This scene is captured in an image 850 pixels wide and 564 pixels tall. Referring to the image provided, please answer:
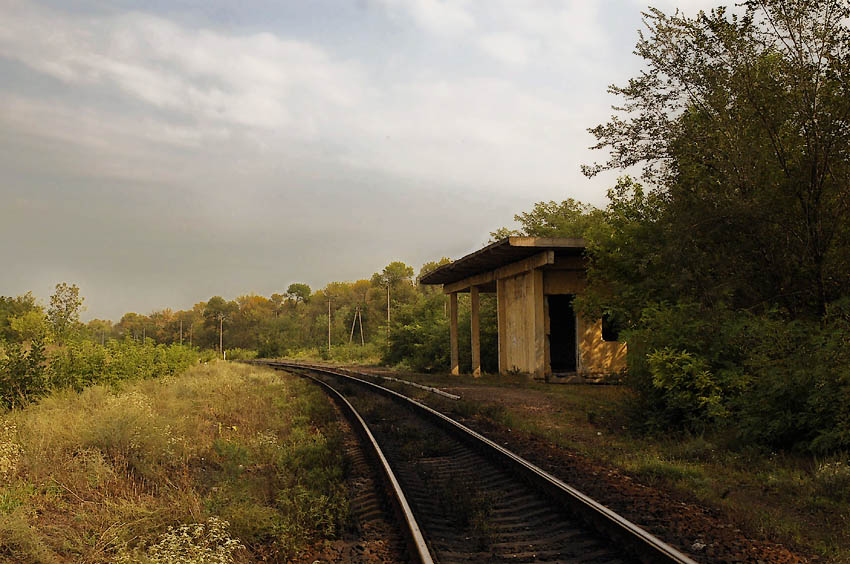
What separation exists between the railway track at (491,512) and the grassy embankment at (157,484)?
88 cm

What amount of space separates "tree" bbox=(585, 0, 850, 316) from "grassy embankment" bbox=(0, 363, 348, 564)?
26.1 feet

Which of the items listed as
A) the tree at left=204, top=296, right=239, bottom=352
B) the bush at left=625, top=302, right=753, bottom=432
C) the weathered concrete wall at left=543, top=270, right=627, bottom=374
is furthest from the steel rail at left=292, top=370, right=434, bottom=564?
the tree at left=204, top=296, right=239, bottom=352

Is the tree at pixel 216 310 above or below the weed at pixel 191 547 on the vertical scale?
above

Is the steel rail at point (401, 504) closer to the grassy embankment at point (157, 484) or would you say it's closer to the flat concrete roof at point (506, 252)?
the grassy embankment at point (157, 484)

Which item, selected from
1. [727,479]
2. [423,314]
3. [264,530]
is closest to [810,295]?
[727,479]

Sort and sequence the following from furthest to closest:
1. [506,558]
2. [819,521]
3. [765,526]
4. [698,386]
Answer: [698,386], [819,521], [765,526], [506,558]

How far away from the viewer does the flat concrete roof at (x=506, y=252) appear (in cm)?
1958

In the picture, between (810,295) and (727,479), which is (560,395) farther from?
(727,479)

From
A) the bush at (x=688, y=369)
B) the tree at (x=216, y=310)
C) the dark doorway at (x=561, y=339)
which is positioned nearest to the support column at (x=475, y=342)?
the dark doorway at (x=561, y=339)

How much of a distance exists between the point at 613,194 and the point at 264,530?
15083 mm

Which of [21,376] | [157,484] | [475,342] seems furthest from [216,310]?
[157,484]

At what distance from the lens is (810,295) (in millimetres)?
11031

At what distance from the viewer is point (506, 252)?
841 inches

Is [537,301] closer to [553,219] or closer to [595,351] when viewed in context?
[595,351]
